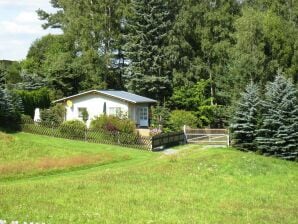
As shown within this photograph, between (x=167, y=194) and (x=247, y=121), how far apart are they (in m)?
22.5

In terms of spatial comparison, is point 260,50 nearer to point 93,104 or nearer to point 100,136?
point 93,104

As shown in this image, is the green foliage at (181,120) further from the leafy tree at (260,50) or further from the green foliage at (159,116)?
the leafy tree at (260,50)

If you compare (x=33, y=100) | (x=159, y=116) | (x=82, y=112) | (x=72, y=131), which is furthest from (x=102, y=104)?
(x=72, y=131)

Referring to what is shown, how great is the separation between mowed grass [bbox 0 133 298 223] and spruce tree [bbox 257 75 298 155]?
28.7 ft

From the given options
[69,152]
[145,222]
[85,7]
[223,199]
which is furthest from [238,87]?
[145,222]

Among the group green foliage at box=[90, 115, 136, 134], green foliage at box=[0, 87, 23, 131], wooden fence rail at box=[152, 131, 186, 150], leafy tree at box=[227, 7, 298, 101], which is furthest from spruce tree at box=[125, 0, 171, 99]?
green foliage at box=[0, 87, 23, 131]

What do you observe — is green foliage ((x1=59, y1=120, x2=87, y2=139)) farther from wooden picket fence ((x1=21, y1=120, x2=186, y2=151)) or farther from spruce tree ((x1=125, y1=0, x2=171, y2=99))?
spruce tree ((x1=125, y1=0, x2=171, y2=99))

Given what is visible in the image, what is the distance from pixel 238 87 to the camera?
5259 centimetres

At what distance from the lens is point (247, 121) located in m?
40.3

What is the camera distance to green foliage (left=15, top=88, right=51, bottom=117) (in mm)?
48906

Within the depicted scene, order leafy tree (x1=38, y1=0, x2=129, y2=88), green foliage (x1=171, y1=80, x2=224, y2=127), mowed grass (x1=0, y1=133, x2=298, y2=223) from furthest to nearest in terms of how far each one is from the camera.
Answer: leafy tree (x1=38, y1=0, x2=129, y2=88)
green foliage (x1=171, y1=80, x2=224, y2=127)
mowed grass (x1=0, y1=133, x2=298, y2=223)

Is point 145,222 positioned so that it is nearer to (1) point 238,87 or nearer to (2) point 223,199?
(2) point 223,199

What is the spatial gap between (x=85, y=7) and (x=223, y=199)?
4561cm

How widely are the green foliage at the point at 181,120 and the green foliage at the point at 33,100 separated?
42.5ft
